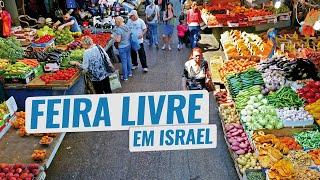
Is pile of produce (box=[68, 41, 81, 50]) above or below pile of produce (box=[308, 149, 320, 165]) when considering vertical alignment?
above

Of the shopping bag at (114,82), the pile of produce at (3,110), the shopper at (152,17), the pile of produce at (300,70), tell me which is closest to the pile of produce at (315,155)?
the pile of produce at (300,70)

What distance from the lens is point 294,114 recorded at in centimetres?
651

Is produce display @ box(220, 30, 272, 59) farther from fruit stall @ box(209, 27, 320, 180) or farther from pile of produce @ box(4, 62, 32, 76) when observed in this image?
pile of produce @ box(4, 62, 32, 76)

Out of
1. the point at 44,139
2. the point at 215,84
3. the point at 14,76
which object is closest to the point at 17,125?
the point at 44,139

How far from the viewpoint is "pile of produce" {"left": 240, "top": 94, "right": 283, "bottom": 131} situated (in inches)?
255

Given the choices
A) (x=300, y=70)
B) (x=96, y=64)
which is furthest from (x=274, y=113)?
(x=96, y=64)

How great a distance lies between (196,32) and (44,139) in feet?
24.2

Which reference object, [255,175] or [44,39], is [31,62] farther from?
[255,175]

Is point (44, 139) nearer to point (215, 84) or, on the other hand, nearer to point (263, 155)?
point (263, 155)

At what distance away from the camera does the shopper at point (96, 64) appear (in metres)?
7.57

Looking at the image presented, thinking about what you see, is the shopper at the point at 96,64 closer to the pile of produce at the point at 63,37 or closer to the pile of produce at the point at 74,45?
the pile of produce at the point at 74,45

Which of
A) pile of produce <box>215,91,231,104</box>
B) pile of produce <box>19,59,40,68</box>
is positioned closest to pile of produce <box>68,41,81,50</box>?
pile of produce <box>19,59,40,68</box>

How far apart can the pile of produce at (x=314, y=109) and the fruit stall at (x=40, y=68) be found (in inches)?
169

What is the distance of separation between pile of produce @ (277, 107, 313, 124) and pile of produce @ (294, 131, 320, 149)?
0.77 ft
